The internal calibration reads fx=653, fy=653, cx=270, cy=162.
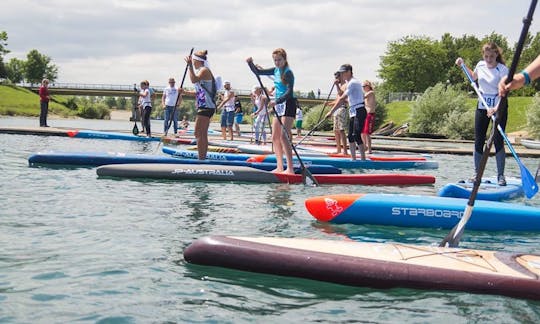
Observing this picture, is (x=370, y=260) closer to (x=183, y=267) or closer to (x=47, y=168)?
(x=183, y=267)

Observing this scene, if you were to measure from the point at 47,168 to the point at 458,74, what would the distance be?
81110 mm

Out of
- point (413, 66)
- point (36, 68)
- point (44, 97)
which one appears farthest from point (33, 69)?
point (44, 97)

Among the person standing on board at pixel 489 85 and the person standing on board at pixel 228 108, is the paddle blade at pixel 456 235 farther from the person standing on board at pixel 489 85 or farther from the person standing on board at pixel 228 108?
the person standing on board at pixel 228 108

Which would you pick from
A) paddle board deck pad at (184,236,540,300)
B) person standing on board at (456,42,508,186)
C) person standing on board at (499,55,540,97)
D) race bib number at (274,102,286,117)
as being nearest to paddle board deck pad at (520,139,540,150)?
person standing on board at (456,42,508,186)

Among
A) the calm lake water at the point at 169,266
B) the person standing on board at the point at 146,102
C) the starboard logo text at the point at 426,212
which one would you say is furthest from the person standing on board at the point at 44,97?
the starboard logo text at the point at 426,212

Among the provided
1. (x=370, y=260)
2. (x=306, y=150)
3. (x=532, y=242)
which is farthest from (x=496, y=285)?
(x=306, y=150)

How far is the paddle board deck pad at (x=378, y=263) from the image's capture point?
165 inches

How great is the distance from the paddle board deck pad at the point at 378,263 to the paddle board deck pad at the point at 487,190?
321 centimetres

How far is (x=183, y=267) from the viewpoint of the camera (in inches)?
184

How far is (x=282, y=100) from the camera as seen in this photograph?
981 centimetres

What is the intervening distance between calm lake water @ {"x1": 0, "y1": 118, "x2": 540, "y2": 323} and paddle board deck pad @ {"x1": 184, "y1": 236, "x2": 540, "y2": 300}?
0.22ft

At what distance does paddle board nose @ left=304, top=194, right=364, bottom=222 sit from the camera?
662 cm

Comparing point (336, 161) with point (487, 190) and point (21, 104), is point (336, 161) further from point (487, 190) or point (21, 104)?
point (21, 104)

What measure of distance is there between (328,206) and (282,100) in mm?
3478
